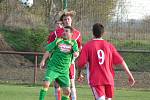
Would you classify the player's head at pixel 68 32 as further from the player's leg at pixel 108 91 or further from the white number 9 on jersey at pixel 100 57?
the player's leg at pixel 108 91

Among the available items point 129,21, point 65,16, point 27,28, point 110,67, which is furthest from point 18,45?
point 110,67

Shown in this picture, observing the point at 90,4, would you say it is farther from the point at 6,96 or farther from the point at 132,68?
the point at 6,96

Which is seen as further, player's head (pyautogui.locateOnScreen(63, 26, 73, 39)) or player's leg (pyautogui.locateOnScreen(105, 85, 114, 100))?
player's head (pyautogui.locateOnScreen(63, 26, 73, 39))

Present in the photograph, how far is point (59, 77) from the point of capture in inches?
370

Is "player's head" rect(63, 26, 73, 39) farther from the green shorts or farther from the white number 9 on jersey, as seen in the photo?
the white number 9 on jersey

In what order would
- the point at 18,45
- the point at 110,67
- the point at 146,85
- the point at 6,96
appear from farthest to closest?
the point at 18,45
the point at 146,85
the point at 6,96
the point at 110,67

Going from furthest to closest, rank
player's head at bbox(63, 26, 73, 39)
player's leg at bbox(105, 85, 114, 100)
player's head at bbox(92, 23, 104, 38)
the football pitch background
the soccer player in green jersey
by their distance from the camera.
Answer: the football pitch background, the soccer player in green jersey, player's head at bbox(63, 26, 73, 39), player's leg at bbox(105, 85, 114, 100), player's head at bbox(92, 23, 104, 38)

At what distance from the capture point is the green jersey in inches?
364

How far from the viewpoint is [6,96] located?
11859 mm

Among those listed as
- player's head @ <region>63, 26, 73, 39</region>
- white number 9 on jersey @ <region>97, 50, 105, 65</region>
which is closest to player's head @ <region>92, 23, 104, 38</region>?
white number 9 on jersey @ <region>97, 50, 105, 65</region>

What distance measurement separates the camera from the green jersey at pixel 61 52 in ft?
30.3

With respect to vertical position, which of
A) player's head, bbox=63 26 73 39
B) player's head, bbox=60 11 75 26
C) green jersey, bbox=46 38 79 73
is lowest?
green jersey, bbox=46 38 79 73

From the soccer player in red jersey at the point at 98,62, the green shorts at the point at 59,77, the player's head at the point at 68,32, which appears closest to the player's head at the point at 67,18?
the player's head at the point at 68,32

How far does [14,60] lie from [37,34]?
54.8 inches
